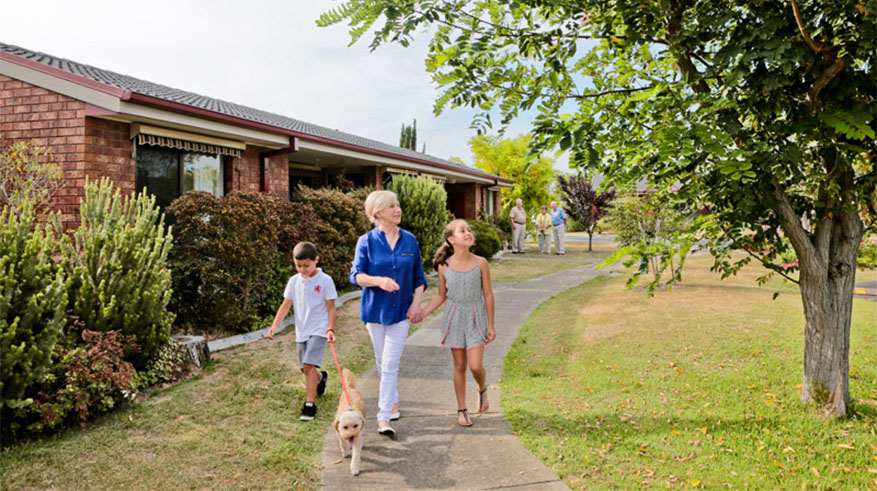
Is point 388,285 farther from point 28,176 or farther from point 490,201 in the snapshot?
point 490,201

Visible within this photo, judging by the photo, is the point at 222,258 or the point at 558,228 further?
Result: the point at 558,228

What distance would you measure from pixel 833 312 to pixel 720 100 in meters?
2.47

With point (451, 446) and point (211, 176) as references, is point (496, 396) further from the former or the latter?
point (211, 176)

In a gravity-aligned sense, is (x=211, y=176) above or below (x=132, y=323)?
above

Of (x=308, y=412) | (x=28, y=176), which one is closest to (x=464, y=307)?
(x=308, y=412)

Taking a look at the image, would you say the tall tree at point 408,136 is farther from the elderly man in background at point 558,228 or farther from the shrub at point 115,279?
the shrub at point 115,279

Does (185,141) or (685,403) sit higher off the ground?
(185,141)

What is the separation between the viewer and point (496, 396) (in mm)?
5340

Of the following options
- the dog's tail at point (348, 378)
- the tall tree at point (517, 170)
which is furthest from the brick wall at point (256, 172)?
the tall tree at point (517, 170)

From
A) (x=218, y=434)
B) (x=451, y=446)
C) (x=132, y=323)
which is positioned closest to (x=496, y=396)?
(x=451, y=446)

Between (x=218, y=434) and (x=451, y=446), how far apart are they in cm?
183

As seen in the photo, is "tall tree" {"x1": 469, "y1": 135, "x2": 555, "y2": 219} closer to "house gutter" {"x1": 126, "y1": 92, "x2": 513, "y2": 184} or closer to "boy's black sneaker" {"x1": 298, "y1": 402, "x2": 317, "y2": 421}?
"house gutter" {"x1": 126, "y1": 92, "x2": 513, "y2": 184}

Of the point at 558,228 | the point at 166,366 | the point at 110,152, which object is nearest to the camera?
the point at 166,366

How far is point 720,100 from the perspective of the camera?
310cm
